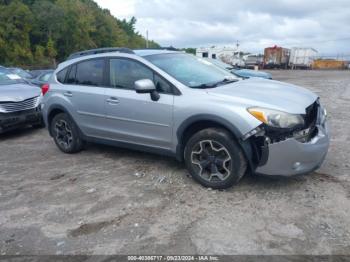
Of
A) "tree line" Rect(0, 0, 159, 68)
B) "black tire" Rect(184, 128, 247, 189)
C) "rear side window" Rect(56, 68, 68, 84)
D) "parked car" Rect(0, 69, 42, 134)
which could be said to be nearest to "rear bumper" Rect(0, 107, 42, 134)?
"parked car" Rect(0, 69, 42, 134)

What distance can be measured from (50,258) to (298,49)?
4967cm

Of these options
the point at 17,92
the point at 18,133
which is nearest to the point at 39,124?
the point at 18,133

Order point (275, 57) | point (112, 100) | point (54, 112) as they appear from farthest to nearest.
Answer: point (275, 57)
point (54, 112)
point (112, 100)

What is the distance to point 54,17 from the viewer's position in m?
53.1

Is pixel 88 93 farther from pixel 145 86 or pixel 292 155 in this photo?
pixel 292 155

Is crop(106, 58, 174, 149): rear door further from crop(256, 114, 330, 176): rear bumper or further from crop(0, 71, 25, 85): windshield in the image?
crop(0, 71, 25, 85): windshield

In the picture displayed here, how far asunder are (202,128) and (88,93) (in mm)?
2066

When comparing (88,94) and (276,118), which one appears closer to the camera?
(276,118)

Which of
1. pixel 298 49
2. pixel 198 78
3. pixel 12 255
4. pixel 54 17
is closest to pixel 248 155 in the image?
pixel 198 78

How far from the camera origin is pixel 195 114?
4.11 metres

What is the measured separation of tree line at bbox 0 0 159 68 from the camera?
1754 inches

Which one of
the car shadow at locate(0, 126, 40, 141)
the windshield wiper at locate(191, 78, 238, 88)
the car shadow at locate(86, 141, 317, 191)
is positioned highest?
the windshield wiper at locate(191, 78, 238, 88)

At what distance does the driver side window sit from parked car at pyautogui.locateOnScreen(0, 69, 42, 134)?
3498mm

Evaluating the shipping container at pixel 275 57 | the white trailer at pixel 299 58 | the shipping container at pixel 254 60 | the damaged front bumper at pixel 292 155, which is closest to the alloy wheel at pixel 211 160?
the damaged front bumper at pixel 292 155
